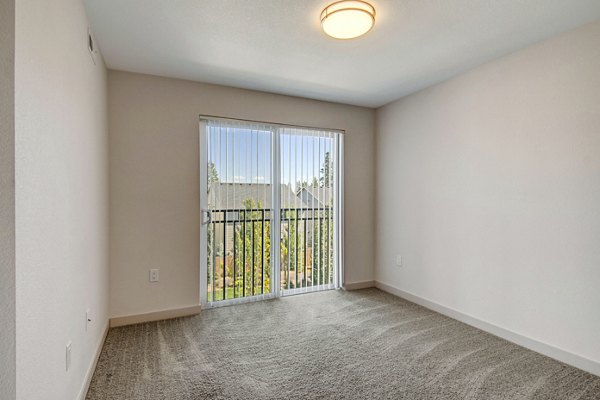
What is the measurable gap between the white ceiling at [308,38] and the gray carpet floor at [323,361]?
2.35 meters

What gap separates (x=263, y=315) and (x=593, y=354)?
2.55 metres

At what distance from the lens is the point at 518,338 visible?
250 centimetres

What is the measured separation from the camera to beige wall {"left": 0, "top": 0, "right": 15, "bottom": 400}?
0.93 m

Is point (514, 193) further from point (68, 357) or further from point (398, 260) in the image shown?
point (68, 357)

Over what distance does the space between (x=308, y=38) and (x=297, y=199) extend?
187cm

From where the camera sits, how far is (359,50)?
248 cm

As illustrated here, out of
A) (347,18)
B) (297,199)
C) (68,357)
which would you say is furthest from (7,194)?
(297,199)

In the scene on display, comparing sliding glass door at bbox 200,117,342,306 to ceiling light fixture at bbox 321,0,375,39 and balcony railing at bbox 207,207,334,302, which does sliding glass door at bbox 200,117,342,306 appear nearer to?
balcony railing at bbox 207,207,334,302

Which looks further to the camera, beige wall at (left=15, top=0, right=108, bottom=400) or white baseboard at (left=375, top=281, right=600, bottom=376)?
white baseboard at (left=375, top=281, right=600, bottom=376)

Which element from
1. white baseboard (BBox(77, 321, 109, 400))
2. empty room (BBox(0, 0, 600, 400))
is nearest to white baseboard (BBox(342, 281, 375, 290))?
empty room (BBox(0, 0, 600, 400))

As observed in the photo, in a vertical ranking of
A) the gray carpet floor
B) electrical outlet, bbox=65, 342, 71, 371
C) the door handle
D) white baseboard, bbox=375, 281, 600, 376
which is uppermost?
the door handle

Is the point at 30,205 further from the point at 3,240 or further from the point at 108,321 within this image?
the point at 108,321

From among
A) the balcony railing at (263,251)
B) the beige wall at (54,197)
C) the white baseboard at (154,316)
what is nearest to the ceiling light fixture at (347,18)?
the beige wall at (54,197)

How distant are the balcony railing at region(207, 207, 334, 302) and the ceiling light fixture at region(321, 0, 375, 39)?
2074mm
